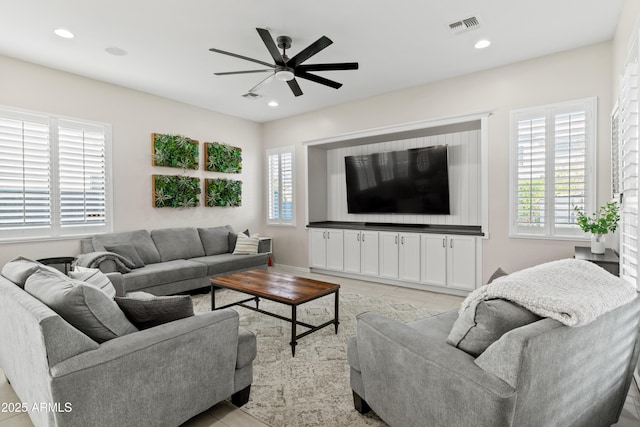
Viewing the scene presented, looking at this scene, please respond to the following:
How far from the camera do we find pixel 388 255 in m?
5.26

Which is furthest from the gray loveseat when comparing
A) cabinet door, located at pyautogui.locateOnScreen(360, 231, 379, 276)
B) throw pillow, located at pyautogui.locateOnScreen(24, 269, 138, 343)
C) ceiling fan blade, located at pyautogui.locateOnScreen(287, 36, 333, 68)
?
cabinet door, located at pyautogui.locateOnScreen(360, 231, 379, 276)

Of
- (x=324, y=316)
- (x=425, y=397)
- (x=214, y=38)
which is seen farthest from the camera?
(x=324, y=316)

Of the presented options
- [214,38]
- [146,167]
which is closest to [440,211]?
[214,38]

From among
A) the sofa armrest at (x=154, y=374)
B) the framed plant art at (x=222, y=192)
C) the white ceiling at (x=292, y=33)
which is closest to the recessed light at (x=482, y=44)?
the white ceiling at (x=292, y=33)

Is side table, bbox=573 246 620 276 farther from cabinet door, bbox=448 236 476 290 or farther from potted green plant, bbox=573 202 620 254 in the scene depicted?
cabinet door, bbox=448 236 476 290

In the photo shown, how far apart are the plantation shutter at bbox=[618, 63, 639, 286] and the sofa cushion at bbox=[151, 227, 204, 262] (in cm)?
501

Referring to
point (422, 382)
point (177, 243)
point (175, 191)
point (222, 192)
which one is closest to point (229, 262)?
point (177, 243)

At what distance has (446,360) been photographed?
→ 141cm

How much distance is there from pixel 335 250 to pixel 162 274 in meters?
2.77

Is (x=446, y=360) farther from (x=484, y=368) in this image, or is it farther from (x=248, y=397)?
(x=248, y=397)

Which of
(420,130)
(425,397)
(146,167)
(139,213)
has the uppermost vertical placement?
(420,130)

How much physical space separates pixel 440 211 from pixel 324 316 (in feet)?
8.28

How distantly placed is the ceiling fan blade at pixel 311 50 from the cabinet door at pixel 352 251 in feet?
9.98

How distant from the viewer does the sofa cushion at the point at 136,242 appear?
4426 millimetres
